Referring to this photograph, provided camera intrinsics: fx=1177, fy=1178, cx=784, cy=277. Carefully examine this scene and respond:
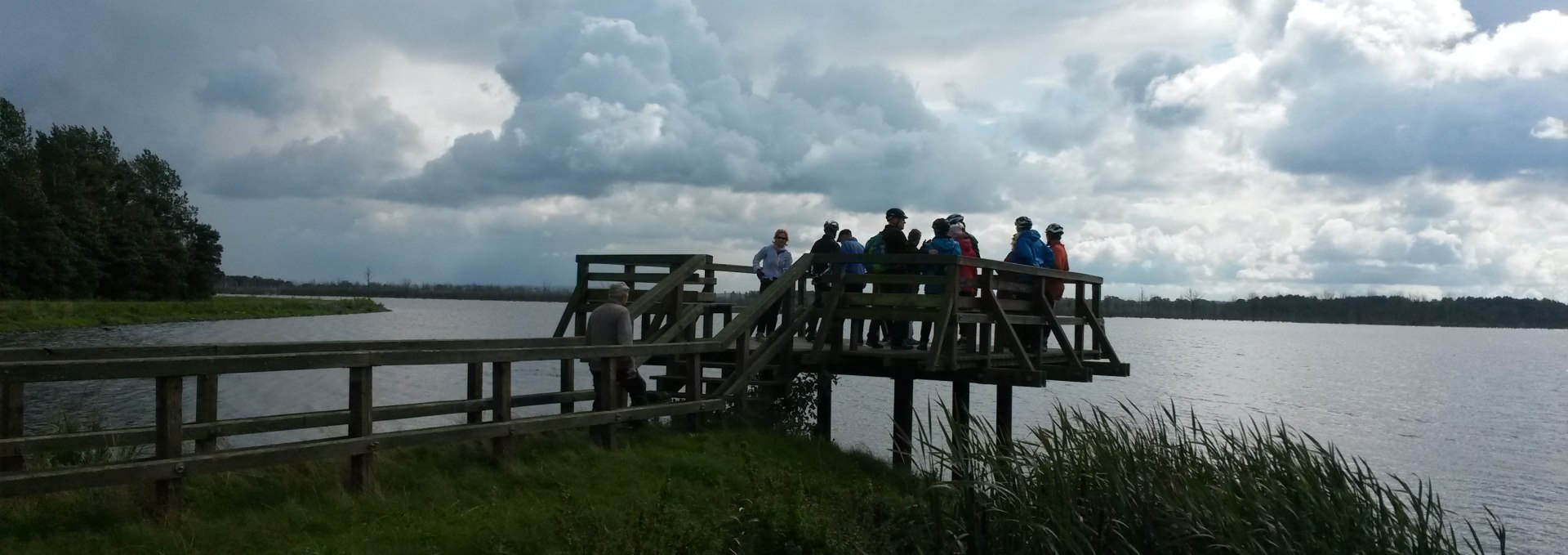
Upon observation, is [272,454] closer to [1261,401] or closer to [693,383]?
[693,383]

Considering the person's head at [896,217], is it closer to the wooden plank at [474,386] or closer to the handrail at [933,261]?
the handrail at [933,261]

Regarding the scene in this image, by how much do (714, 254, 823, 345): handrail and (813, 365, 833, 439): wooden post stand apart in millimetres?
1325

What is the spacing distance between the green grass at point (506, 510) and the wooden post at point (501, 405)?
0.44ft

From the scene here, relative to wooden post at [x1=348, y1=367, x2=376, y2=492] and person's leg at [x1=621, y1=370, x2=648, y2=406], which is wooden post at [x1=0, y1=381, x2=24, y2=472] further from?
person's leg at [x1=621, y1=370, x2=648, y2=406]

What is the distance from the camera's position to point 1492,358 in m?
103

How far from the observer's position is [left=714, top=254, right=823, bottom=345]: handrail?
13344 mm

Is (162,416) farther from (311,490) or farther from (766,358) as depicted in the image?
(766,358)

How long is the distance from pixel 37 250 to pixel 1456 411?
69763 mm

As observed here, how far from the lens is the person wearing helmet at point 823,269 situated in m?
15.0


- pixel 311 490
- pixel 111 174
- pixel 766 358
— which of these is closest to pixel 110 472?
pixel 311 490

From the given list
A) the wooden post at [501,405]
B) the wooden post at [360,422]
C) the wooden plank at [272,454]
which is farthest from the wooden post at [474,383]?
the wooden post at [360,422]

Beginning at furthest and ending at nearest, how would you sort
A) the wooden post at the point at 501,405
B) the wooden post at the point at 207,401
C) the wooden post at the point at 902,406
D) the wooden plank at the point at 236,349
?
1. the wooden post at the point at 902,406
2. the wooden post at the point at 501,405
3. the wooden post at the point at 207,401
4. the wooden plank at the point at 236,349

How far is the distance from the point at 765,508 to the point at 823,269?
6224 millimetres

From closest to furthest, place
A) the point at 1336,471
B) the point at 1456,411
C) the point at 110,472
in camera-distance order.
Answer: the point at 110,472, the point at 1336,471, the point at 1456,411
